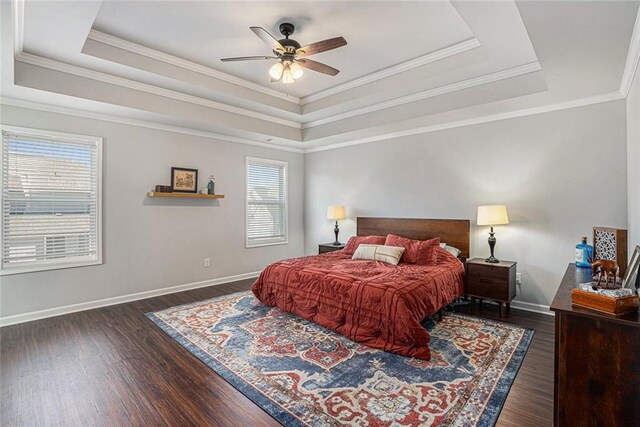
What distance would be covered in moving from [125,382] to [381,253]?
298 centimetres

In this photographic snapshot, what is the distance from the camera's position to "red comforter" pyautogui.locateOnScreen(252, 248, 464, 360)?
2.71m

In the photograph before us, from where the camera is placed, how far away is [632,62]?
245cm

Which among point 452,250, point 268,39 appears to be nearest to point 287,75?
point 268,39

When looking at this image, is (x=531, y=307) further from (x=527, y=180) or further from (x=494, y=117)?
(x=494, y=117)

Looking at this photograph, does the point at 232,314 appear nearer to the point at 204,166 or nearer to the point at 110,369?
the point at 110,369

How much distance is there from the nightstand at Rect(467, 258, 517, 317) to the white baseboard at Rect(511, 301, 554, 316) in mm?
235

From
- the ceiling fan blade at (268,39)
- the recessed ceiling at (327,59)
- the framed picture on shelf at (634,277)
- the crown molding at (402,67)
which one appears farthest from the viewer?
the crown molding at (402,67)

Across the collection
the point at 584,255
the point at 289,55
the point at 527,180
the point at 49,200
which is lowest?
the point at 584,255

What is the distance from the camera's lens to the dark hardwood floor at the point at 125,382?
6.38 feet

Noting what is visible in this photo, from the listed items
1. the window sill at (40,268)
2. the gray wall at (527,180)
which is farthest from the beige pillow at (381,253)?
the window sill at (40,268)

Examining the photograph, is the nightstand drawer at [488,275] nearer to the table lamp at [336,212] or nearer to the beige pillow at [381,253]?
the beige pillow at [381,253]

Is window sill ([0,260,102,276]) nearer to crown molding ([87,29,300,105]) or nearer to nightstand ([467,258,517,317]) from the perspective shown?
crown molding ([87,29,300,105])

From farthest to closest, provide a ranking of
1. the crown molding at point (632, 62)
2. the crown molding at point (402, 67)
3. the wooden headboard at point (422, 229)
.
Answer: the wooden headboard at point (422, 229)
the crown molding at point (402, 67)
the crown molding at point (632, 62)

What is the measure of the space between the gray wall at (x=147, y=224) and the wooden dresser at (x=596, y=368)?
183 inches
